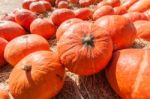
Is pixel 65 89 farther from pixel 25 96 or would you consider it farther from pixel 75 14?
pixel 75 14

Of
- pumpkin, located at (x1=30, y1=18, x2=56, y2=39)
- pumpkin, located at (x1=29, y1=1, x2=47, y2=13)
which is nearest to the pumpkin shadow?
pumpkin, located at (x1=30, y1=18, x2=56, y2=39)

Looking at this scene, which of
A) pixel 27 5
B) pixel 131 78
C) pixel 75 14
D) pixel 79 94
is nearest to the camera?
pixel 131 78

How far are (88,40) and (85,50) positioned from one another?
77mm

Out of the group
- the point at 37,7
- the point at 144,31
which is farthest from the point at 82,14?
the point at 144,31

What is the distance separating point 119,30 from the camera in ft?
7.60

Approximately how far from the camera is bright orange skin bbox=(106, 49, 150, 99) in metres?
1.98

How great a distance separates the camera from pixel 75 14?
3.82 m

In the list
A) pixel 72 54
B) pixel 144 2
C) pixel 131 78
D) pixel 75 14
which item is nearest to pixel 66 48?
pixel 72 54

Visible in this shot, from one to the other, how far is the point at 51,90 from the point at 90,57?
1.22 feet

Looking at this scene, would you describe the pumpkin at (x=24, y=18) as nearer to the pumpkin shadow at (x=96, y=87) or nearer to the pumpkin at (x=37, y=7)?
the pumpkin at (x=37, y=7)

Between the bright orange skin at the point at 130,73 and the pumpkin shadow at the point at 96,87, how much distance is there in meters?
0.09

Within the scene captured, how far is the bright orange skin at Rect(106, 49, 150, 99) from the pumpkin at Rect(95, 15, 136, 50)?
5.1 inches

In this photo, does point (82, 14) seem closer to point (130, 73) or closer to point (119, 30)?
point (119, 30)

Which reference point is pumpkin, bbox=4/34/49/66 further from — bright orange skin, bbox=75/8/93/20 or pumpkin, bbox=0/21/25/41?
bright orange skin, bbox=75/8/93/20
